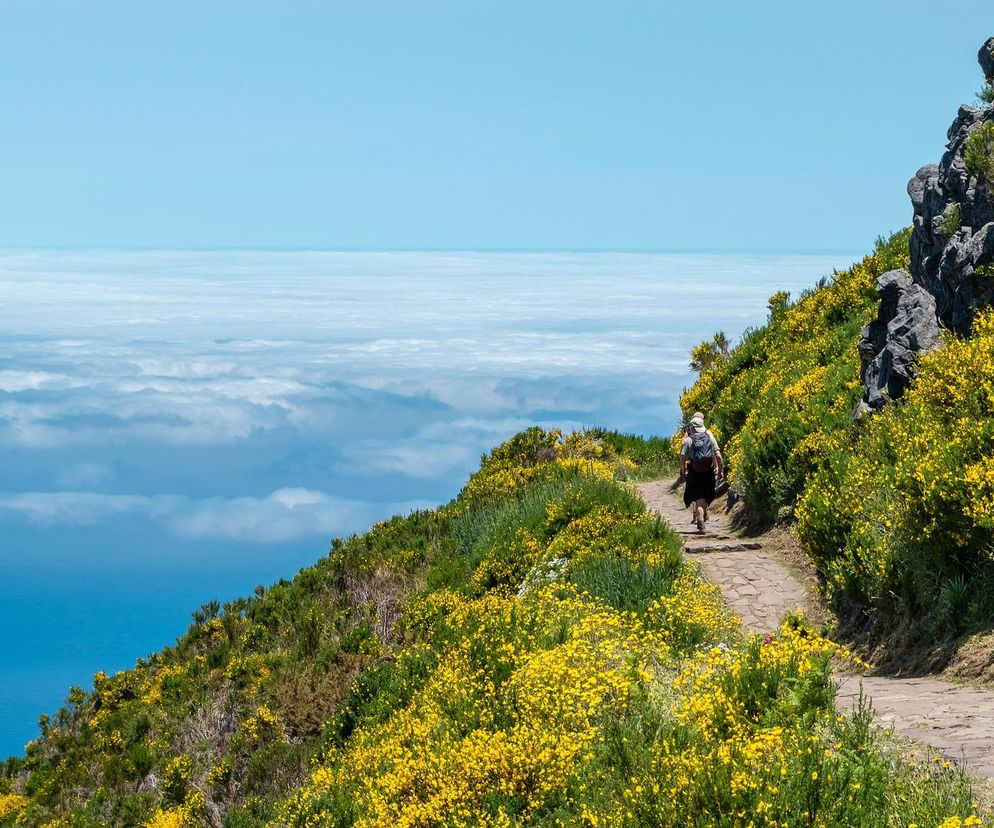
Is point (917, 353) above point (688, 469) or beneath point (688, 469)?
above

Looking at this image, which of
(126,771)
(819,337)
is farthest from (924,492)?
(126,771)

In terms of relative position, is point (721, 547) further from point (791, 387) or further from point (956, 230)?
point (956, 230)

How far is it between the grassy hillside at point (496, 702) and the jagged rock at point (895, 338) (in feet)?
14.2

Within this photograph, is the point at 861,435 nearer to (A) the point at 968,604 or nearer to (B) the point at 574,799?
(A) the point at 968,604

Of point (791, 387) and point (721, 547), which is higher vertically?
point (791, 387)

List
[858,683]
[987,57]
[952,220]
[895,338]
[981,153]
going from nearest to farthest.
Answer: [858,683], [895,338], [981,153], [952,220], [987,57]

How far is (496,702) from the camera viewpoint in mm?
9641

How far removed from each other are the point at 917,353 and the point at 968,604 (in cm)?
602

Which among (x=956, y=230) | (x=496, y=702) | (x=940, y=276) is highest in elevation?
(x=956, y=230)

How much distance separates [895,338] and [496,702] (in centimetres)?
1013

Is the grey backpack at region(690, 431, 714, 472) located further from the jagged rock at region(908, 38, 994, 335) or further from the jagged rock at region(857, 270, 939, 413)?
the jagged rock at region(908, 38, 994, 335)

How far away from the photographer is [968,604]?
34.7ft

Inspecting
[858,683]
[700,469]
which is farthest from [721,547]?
[858,683]

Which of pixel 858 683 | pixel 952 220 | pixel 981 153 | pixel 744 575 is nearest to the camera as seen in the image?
pixel 858 683
